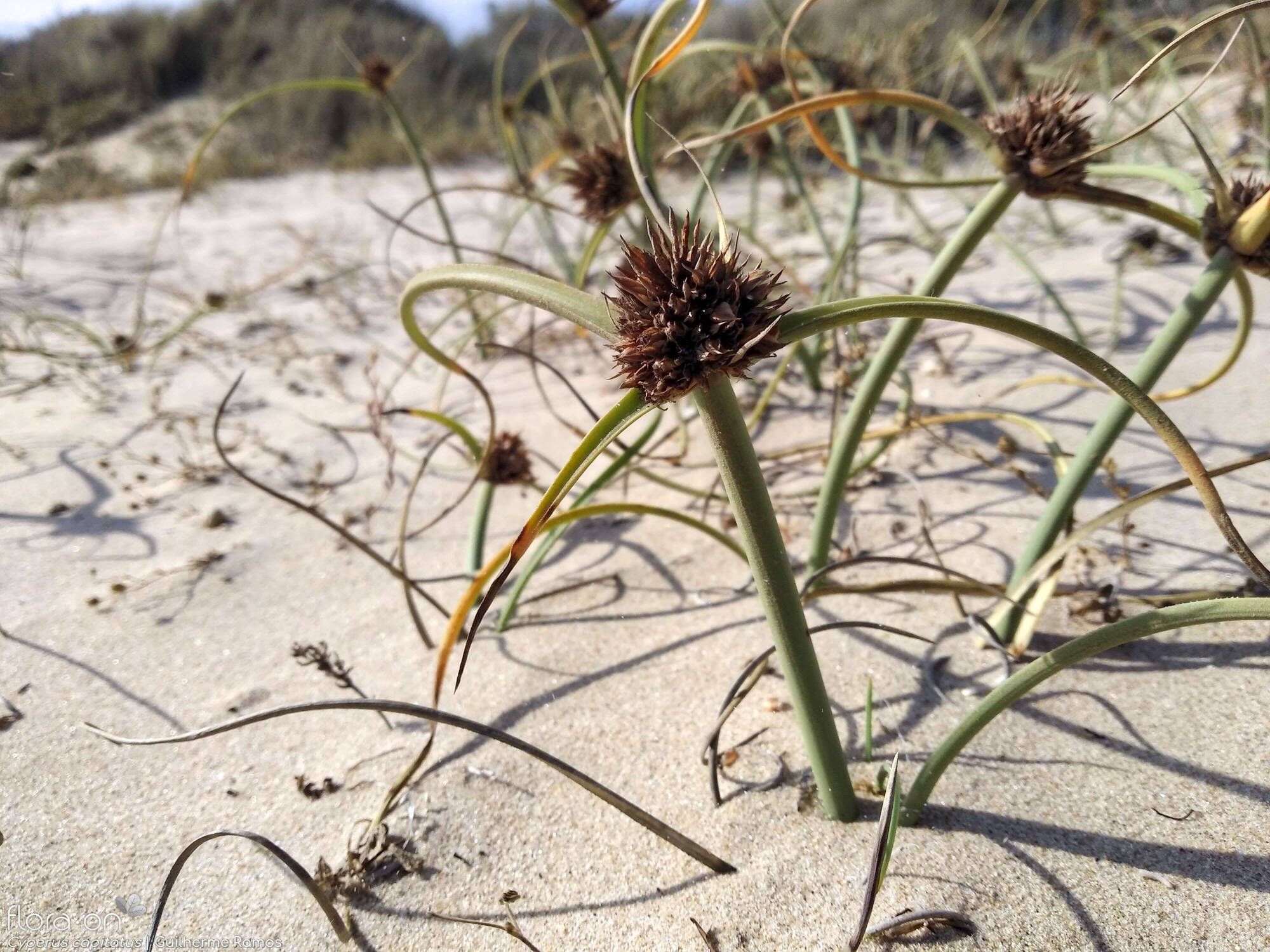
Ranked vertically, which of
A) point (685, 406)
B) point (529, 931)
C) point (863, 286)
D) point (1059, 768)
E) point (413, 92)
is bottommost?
point (529, 931)

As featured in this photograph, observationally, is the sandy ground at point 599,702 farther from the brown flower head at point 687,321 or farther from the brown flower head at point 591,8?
the brown flower head at point 591,8

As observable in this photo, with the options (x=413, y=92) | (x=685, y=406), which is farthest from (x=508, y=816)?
(x=413, y=92)

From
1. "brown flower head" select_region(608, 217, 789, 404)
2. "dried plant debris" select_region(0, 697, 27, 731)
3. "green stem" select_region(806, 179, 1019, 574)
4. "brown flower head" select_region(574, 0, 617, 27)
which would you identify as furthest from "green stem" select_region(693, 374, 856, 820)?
"dried plant debris" select_region(0, 697, 27, 731)

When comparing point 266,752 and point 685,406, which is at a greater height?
point 685,406

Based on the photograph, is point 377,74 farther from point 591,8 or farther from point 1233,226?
point 1233,226

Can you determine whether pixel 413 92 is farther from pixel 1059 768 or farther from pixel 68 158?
pixel 1059 768

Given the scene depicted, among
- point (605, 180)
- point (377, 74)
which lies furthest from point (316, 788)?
point (377, 74)

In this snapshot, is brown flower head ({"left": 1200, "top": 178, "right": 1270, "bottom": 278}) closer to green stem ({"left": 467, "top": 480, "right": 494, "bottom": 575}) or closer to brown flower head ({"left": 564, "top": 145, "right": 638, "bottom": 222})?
brown flower head ({"left": 564, "top": 145, "right": 638, "bottom": 222})

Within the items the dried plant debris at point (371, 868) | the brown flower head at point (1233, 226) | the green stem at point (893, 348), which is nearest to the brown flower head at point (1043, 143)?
the green stem at point (893, 348)
